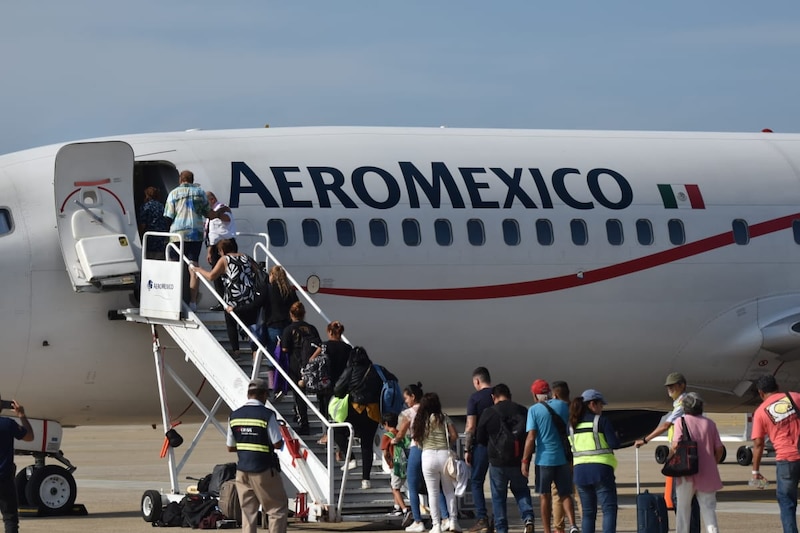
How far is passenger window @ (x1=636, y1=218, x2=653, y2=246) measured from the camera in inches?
877

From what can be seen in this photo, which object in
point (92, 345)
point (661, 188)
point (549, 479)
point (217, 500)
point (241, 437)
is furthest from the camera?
point (661, 188)

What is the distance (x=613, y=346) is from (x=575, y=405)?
7259mm

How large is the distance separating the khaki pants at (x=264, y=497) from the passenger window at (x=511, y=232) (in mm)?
8080

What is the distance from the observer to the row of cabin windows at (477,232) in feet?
66.9

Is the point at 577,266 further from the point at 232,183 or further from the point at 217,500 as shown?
the point at 217,500

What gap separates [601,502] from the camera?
14.8 meters

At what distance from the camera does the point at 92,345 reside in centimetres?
1931

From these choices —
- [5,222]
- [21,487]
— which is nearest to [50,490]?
[21,487]

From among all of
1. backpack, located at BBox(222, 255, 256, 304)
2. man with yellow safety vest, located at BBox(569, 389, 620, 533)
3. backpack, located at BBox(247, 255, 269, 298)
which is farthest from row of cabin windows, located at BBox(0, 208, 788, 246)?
man with yellow safety vest, located at BBox(569, 389, 620, 533)

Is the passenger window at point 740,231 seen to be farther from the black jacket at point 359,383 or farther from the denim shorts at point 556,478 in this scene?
the denim shorts at point 556,478

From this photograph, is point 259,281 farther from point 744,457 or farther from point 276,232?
point 744,457

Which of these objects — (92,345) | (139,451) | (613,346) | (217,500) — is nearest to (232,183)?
(92,345)

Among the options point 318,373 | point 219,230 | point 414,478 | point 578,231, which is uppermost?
point 578,231

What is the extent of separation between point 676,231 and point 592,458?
8593 mm
